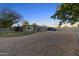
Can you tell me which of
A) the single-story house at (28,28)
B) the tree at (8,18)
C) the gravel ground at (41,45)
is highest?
the tree at (8,18)

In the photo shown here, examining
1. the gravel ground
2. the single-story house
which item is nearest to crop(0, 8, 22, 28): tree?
the single-story house

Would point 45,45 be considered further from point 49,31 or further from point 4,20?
point 4,20

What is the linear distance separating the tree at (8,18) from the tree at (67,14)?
53 centimetres

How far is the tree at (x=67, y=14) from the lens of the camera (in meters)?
6.53

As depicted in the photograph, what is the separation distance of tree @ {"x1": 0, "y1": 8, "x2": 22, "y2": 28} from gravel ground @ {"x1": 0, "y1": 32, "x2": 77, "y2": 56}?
0.69ft

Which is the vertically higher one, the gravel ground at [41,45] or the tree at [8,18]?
the tree at [8,18]

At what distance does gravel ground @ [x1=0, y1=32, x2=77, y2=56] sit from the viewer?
652 cm

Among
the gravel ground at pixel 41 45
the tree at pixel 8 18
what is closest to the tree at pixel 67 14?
the gravel ground at pixel 41 45

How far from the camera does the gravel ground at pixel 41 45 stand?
6.52 metres

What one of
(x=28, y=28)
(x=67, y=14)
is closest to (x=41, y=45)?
(x=28, y=28)

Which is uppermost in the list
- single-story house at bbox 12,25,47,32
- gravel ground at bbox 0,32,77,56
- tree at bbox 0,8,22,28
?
tree at bbox 0,8,22,28

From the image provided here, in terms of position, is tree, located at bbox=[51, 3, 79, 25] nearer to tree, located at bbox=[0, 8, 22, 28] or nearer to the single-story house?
the single-story house

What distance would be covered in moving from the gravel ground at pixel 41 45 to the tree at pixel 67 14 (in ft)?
0.61

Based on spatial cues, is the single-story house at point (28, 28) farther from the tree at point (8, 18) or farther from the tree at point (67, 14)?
the tree at point (67, 14)
